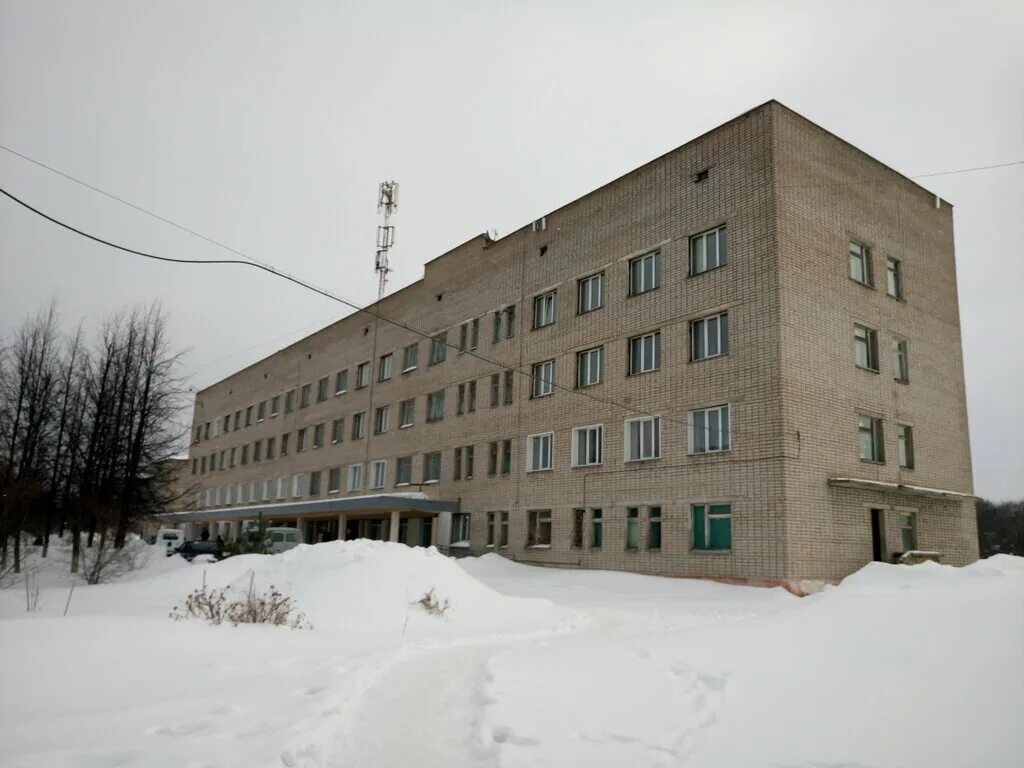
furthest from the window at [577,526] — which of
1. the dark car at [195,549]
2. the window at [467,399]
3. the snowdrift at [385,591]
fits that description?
the dark car at [195,549]

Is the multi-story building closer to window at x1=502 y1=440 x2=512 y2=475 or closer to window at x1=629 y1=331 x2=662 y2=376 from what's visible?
window at x1=629 y1=331 x2=662 y2=376

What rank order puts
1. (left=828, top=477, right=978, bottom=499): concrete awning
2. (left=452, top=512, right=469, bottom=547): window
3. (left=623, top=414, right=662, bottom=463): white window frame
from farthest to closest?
1. (left=452, top=512, right=469, bottom=547): window
2. (left=623, top=414, right=662, bottom=463): white window frame
3. (left=828, top=477, right=978, bottom=499): concrete awning

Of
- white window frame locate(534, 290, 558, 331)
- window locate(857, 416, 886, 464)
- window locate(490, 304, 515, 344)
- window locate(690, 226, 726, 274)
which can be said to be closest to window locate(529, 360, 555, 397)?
white window frame locate(534, 290, 558, 331)

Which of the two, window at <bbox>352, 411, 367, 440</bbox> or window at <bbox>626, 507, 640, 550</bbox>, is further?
window at <bbox>352, 411, 367, 440</bbox>

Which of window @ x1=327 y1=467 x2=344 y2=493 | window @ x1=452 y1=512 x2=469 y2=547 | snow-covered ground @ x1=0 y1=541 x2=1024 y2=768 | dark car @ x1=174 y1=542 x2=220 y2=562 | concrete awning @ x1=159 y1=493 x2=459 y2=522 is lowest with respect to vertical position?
snow-covered ground @ x1=0 y1=541 x2=1024 y2=768

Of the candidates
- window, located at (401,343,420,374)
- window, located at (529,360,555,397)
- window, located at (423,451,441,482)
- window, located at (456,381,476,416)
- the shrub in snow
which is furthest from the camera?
window, located at (401,343,420,374)

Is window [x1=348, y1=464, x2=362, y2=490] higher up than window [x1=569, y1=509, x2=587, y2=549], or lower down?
higher up

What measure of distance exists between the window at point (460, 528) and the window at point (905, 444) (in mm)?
16579

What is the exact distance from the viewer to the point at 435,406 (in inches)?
1454

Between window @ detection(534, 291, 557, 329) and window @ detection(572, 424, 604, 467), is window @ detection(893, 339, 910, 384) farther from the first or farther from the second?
window @ detection(534, 291, 557, 329)

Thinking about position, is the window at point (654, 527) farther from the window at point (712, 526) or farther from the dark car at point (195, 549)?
the dark car at point (195, 549)

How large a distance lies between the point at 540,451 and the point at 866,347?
11.7 metres

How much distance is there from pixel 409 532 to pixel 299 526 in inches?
359

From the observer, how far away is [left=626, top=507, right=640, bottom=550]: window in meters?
25.1
